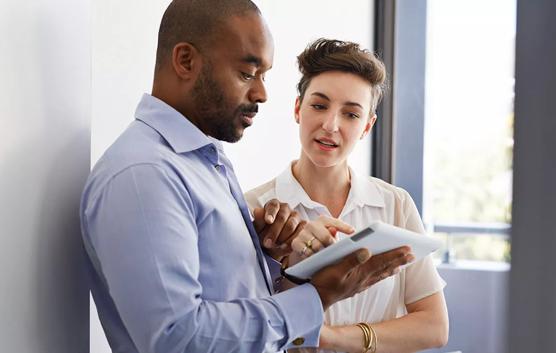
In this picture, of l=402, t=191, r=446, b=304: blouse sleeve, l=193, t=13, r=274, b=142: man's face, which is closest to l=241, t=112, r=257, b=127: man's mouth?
l=193, t=13, r=274, b=142: man's face

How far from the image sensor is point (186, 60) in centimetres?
113

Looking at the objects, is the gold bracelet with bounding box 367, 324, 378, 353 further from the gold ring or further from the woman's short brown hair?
the woman's short brown hair

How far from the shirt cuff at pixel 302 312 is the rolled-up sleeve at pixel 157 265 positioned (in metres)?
0.07

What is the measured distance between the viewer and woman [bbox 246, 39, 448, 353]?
1737 mm

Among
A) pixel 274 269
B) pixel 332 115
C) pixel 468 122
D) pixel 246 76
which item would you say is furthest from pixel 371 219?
pixel 468 122

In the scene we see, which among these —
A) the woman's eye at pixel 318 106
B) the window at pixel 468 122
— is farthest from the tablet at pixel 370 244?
the window at pixel 468 122

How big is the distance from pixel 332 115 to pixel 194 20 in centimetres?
76

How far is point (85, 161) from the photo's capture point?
1222 millimetres

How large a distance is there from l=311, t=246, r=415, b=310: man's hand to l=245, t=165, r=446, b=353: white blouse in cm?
56

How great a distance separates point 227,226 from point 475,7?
8.08 feet

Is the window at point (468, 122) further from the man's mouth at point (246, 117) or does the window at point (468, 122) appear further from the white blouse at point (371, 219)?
the man's mouth at point (246, 117)

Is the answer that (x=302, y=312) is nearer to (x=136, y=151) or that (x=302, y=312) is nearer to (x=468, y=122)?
(x=136, y=151)

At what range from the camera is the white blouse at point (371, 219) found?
1.74m

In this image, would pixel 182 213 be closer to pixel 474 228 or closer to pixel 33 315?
pixel 33 315
